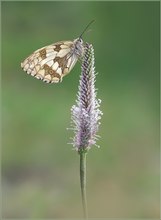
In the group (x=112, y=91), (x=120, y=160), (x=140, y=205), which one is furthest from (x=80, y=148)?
(x=112, y=91)

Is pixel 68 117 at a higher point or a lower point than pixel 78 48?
lower

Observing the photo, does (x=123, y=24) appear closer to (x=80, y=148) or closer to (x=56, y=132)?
(x=56, y=132)

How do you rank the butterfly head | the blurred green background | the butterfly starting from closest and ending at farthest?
1. the butterfly head
2. the butterfly
3. the blurred green background

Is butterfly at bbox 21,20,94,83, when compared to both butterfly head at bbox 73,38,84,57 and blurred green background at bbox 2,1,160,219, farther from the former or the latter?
blurred green background at bbox 2,1,160,219

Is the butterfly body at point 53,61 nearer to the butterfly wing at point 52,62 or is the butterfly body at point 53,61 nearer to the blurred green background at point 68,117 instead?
the butterfly wing at point 52,62

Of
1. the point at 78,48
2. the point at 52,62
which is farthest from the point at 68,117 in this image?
the point at 78,48

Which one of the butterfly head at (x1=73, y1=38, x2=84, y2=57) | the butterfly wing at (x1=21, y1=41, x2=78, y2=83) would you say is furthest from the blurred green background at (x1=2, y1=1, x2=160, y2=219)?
the butterfly head at (x1=73, y1=38, x2=84, y2=57)

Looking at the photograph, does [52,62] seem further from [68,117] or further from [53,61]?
[68,117]
